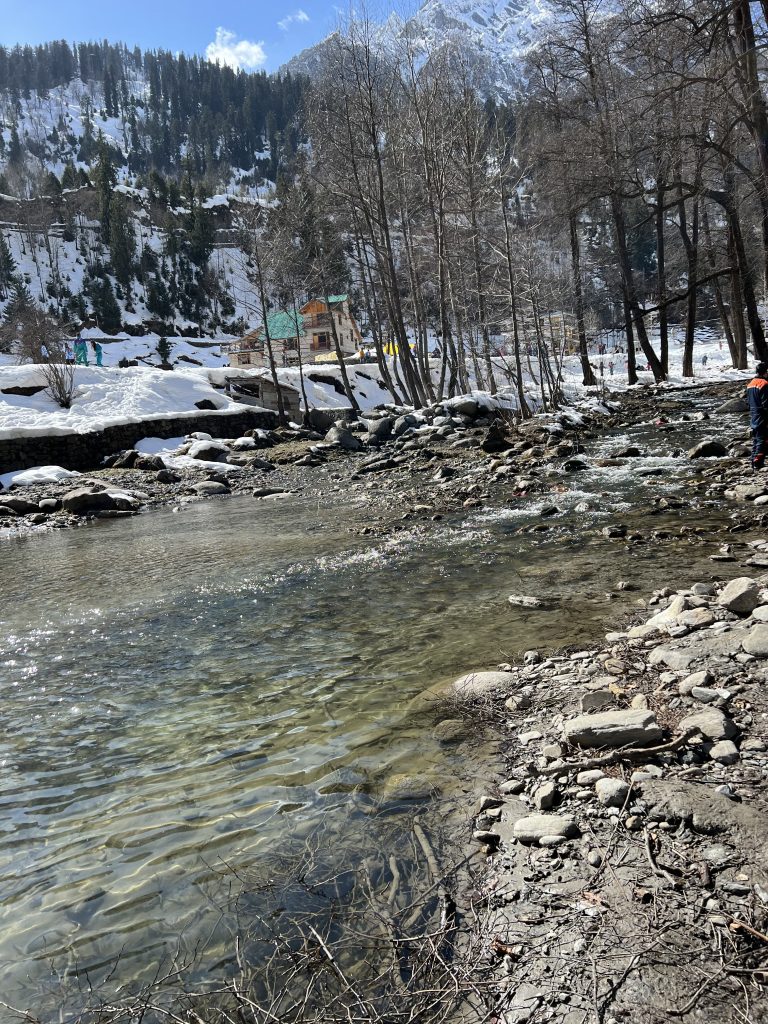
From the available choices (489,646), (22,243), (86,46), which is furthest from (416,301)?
(86,46)

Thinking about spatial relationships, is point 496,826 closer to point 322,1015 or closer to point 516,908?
point 516,908

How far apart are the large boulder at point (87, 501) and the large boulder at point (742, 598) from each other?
50.9 ft

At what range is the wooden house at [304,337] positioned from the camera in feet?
163

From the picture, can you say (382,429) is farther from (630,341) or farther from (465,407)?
(630,341)

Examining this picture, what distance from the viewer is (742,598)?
4.22 meters

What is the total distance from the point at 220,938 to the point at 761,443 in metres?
10.5

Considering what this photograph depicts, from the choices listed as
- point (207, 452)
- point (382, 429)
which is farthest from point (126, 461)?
point (382, 429)

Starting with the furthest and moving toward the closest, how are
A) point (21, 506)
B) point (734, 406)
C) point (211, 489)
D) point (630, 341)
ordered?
point (630, 341) < point (211, 489) < point (734, 406) < point (21, 506)

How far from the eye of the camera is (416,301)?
2764cm

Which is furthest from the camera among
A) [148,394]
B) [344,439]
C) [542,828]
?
[148,394]

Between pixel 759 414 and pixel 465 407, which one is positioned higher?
pixel 465 407

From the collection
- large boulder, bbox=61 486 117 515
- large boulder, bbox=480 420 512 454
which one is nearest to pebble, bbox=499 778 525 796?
large boulder, bbox=480 420 512 454

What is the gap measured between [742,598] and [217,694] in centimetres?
383

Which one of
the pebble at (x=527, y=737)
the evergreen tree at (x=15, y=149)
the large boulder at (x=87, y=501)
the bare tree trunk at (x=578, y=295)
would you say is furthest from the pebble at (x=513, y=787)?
the evergreen tree at (x=15, y=149)
